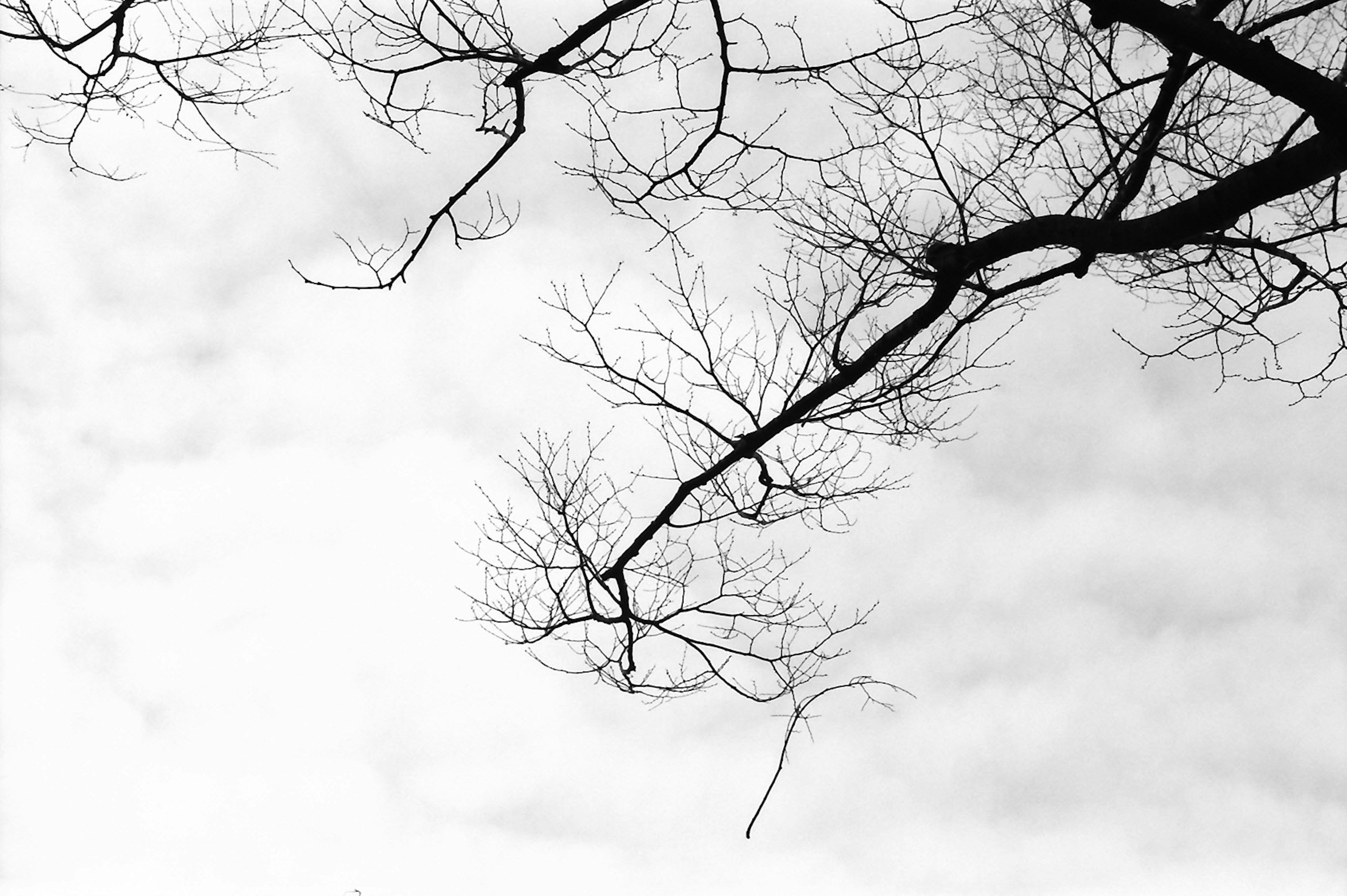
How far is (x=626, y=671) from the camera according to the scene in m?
5.31

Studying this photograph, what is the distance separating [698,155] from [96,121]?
10.8ft

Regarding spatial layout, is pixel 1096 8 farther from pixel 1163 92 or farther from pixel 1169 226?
pixel 1163 92

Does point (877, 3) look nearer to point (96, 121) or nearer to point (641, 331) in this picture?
point (641, 331)

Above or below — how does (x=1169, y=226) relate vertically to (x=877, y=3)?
below

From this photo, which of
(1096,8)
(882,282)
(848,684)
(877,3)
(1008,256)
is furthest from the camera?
(848,684)

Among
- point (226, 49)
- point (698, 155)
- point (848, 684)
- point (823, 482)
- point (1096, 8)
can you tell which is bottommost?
point (848, 684)

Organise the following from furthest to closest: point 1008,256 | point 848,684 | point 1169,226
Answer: point 848,684 → point 1008,256 → point 1169,226

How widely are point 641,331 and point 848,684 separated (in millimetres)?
2122

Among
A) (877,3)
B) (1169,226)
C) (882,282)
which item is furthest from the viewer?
(882,282)

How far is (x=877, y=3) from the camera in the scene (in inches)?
169

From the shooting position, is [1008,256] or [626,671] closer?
[1008,256]

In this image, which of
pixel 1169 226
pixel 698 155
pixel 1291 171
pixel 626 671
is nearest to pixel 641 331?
pixel 698 155

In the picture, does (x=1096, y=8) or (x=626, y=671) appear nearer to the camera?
(x=1096, y=8)

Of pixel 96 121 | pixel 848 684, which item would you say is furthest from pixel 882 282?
pixel 96 121
